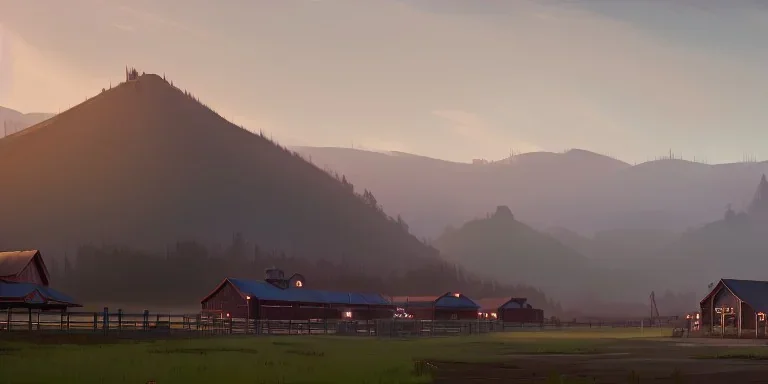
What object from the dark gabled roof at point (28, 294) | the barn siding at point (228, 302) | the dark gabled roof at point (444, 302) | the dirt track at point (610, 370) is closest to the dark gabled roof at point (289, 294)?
the barn siding at point (228, 302)

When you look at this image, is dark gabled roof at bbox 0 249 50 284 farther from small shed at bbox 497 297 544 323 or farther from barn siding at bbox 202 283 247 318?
small shed at bbox 497 297 544 323

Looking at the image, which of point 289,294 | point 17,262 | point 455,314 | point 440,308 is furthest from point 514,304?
point 17,262

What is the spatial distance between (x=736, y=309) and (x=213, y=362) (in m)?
66.8

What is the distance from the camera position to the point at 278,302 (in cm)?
12612

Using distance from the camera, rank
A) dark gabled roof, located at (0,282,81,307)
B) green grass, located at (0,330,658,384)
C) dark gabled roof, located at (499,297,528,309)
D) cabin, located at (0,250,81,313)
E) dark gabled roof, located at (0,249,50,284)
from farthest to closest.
A: dark gabled roof, located at (499,297,528,309) < dark gabled roof, located at (0,249,50,284) < cabin, located at (0,250,81,313) < dark gabled roof, located at (0,282,81,307) < green grass, located at (0,330,658,384)

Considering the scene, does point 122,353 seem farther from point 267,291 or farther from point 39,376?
point 267,291

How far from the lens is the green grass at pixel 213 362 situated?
126 feet

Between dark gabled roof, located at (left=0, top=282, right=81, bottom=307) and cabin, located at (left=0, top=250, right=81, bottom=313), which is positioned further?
cabin, located at (left=0, top=250, right=81, bottom=313)

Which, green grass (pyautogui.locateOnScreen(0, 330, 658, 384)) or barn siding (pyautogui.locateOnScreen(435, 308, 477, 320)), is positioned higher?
green grass (pyautogui.locateOnScreen(0, 330, 658, 384))

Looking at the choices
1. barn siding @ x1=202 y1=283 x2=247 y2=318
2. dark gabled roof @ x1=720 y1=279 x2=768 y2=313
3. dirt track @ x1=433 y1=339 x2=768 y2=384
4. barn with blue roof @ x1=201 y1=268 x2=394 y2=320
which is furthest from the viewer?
barn with blue roof @ x1=201 y1=268 x2=394 y2=320

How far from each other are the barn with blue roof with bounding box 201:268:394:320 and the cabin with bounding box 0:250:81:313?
101 ft

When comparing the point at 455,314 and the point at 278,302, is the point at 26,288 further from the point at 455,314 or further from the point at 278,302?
the point at 455,314

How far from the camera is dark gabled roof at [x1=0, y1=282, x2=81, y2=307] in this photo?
82625 millimetres

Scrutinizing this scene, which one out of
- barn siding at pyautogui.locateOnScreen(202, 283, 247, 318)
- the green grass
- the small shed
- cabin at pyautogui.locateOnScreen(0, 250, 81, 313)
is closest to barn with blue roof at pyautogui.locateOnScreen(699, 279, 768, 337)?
the green grass
